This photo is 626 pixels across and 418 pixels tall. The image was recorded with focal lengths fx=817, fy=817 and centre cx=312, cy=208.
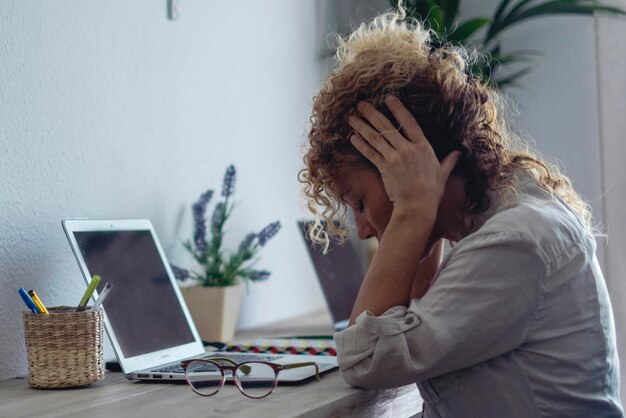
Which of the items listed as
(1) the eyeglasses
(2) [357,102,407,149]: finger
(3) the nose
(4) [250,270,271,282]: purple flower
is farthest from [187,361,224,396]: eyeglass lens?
(4) [250,270,271,282]: purple flower

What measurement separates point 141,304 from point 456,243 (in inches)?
22.6

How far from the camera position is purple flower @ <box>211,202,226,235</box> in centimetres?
176

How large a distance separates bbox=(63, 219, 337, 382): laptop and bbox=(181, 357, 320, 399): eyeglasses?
23 millimetres

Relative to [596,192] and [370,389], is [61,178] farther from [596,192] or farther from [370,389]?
[596,192]

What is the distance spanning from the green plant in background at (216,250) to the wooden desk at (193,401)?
46cm

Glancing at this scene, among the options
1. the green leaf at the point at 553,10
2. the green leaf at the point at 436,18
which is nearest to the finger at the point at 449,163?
the green leaf at the point at 436,18

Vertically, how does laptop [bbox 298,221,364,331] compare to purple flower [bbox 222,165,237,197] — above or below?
below

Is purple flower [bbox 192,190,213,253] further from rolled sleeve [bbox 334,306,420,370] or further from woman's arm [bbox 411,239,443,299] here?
rolled sleeve [bbox 334,306,420,370]

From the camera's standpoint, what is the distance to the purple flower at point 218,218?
176 centimetres

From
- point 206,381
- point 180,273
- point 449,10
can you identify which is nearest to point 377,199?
point 206,381

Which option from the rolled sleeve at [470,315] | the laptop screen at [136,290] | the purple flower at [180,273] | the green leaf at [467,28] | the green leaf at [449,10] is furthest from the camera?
the green leaf at [449,10]

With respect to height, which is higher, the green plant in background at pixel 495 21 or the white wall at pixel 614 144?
the green plant in background at pixel 495 21

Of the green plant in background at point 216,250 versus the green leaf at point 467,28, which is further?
the green leaf at point 467,28

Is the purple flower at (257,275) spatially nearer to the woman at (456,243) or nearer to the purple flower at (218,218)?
the purple flower at (218,218)
